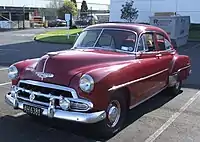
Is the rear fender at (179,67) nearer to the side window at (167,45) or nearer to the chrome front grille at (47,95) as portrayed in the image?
the side window at (167,45)

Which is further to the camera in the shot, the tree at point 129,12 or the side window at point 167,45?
the tree at point 129,12

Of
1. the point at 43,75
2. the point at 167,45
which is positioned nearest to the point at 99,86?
the point at 43,75

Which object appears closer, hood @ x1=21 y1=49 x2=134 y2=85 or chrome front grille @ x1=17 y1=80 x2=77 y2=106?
chrome front grille @ x1=17 y1=80 x2=77 y2=106

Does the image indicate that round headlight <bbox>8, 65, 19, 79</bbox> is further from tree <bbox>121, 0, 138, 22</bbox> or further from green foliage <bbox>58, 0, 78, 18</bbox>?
green foliage <bbox>58, 0, 78, 18</bbox>

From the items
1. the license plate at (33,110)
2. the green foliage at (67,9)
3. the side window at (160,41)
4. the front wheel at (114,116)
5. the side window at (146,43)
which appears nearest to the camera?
the license plate at (33,110)

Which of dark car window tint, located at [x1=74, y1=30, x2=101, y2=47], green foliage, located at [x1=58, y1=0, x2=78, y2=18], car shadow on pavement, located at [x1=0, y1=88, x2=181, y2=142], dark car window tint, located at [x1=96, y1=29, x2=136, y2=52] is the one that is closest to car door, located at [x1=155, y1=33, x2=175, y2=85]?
dark car window tint, located at [x1=96, y1=29, x2=136, y2=52]

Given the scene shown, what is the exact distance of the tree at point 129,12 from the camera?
3603cm

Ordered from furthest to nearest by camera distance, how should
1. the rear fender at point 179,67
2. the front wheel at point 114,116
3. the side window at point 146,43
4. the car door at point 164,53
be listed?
the rear fender at point 179,67, the car door at point 164,53, the side window at point 146,43, the front wheel at point 114,116

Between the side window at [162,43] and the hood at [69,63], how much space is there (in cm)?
155

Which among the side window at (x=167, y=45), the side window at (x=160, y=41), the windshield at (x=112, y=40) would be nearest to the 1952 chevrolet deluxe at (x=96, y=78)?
the windshield at (x=112, y=40)

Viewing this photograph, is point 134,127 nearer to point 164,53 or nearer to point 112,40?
point 112,40

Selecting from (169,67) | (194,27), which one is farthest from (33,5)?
(169,67)

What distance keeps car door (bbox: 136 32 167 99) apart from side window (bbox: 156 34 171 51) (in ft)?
0.91

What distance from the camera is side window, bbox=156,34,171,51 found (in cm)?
685
